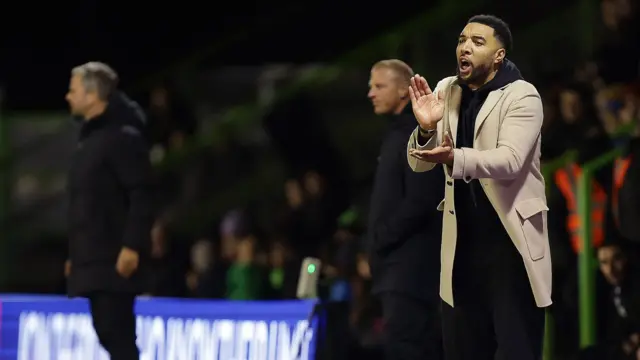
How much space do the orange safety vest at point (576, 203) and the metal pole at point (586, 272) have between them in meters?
0.15

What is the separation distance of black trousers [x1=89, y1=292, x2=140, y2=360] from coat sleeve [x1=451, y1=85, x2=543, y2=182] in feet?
8.11

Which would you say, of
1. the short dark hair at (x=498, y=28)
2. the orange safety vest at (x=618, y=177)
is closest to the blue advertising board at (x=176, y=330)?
the orange safety vest at (x=618, y=177)

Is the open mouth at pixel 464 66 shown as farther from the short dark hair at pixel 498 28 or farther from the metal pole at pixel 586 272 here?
the metal pole at pixel 586 272

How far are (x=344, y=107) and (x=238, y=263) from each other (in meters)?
1.78

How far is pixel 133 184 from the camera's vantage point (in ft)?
23.0

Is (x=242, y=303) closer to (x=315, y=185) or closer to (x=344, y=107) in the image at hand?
(x=315, y=185)

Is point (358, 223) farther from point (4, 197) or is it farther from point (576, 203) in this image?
point (4, 197)

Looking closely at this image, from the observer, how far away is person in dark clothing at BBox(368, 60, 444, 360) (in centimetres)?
653

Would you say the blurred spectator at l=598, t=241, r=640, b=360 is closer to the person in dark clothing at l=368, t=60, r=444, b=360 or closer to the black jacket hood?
the person in dark clothing at l=368, t=60, r=444, b=360

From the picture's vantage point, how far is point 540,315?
5.38 metres

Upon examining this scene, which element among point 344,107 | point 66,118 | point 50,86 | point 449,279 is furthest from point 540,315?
point 50,86

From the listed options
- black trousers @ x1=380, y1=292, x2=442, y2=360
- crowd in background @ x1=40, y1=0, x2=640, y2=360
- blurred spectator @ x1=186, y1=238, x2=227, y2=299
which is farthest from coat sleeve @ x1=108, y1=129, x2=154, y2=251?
blurred spectator @ x1=186, y1=238, x2=227, y2=299

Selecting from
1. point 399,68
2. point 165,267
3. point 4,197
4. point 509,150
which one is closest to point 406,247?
point 399,68

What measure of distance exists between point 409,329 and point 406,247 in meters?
0.37
